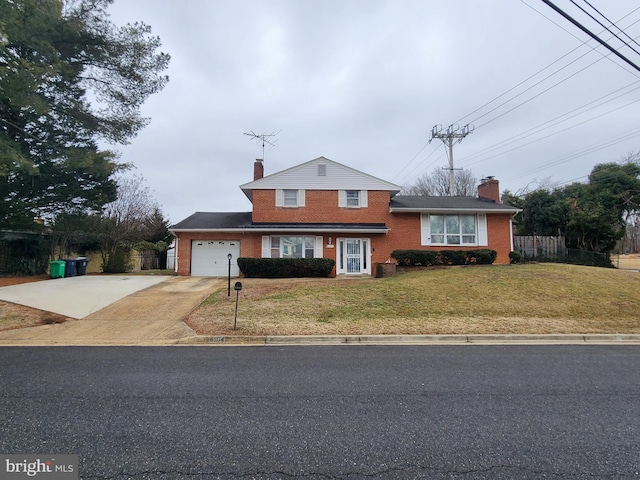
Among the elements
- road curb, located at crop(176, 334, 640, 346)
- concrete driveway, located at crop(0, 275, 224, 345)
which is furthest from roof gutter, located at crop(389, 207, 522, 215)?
road curb, located at crop(176, 334, 640, 346)

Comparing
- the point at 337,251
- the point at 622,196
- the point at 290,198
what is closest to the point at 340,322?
the point at 337,251

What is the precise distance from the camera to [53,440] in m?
3.36

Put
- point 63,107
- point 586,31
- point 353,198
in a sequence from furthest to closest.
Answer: point 353,198 → point 63,107 → point 586,31

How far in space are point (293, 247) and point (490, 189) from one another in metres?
14.3

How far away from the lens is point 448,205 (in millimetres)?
21766

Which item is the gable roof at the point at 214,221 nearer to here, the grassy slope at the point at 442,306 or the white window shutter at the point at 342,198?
the white window shutter at the point at 342,198

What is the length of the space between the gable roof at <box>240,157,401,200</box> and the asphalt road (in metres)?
15.5

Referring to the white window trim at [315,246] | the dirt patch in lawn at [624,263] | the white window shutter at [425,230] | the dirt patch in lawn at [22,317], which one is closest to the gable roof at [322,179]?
the white window shutter at [425,230]

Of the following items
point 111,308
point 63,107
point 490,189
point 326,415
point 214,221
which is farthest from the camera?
point 490,189

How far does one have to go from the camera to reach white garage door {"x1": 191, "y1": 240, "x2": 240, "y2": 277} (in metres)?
20.2

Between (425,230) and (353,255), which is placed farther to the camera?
(425,230)

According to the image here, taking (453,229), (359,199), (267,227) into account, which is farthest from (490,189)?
(267,227)

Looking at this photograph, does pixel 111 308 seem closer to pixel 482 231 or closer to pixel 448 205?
pixel 448 205

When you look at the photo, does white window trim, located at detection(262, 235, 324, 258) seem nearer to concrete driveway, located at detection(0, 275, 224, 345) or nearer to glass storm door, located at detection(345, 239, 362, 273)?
glass storm door, located at detection(345, 239, 362, 273)
